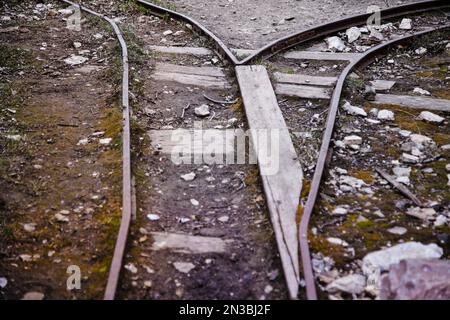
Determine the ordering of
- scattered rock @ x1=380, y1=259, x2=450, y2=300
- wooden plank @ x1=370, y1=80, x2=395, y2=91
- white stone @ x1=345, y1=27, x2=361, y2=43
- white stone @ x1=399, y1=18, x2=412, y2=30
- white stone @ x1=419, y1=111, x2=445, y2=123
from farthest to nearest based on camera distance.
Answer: white stone @ x1=399, y1=18, x2=412, y2=30 < white stone @ x1=345, y1=27, x2=361, y2=43 < wooden plank @ x1=370, y1=80, x2=395, y2=91 < white stone @ x1=419, y1=111, x2=445, y2=123 < scattered rock @ x1=380, y1=259, x2=450, y2=300

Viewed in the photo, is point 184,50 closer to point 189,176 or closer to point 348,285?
point 189,176

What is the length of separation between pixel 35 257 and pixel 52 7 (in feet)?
19.5

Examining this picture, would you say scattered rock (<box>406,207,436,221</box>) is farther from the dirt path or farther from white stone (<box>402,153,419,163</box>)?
→ the dirt path

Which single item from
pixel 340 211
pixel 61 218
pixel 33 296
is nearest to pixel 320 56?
pixel 340 211

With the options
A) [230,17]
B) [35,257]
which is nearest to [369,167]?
[35,257]

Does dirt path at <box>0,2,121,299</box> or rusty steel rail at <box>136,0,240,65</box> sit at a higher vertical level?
rusty steel rail at <box>136,0,240,65</box>

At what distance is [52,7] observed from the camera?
754 centimetres

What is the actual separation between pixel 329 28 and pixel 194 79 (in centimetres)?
238

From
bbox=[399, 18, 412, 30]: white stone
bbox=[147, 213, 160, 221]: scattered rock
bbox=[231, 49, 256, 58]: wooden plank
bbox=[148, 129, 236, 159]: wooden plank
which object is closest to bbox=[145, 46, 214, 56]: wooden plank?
bbox=[231, 49, 256, 58]: wooden plank

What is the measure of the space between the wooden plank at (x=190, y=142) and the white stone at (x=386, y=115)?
157 centimetres

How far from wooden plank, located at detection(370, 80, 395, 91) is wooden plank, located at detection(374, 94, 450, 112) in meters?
0.17

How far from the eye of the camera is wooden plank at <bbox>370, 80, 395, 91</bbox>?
500cm

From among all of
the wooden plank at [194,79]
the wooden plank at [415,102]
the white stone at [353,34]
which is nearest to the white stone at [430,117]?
the wooden plank at [415,102]
